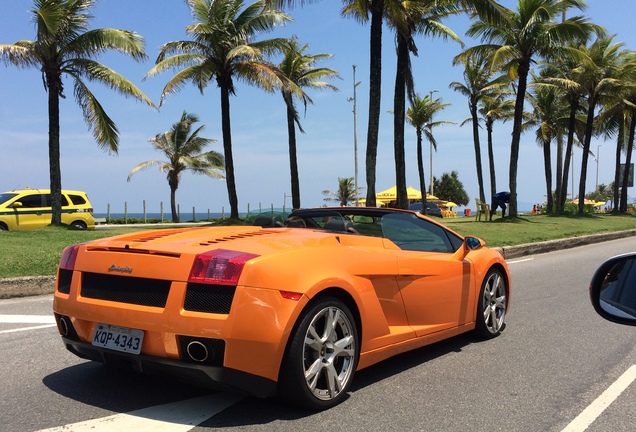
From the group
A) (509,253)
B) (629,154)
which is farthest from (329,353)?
(629,154)

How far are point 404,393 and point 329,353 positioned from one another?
782mm

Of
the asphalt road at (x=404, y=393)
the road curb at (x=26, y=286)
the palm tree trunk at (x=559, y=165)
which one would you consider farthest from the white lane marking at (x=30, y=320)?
the palm tree trunk at (x=559, y=165)

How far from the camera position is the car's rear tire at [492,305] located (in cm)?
565

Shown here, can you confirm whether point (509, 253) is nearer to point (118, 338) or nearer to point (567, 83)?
point (118, 338)

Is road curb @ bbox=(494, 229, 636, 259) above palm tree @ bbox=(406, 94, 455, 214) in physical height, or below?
below

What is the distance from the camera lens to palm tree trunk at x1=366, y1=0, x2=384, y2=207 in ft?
57.1

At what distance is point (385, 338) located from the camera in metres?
4.21

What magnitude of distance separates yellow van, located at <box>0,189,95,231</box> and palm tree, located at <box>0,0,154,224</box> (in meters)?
3.15

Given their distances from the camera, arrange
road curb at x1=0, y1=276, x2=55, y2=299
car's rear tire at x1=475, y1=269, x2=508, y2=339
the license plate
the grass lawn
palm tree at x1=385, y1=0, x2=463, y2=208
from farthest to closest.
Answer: palm tree at x1=385, y1=0, x2=463, y2=208, the grass lawn, road curb at x1=0, y1=276, x2=55, y2=299, car's rear tire at x1=475, y1=269, x2=508, y2=339, the license plate

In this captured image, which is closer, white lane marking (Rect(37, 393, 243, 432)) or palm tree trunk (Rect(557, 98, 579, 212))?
white lane marking (Rect(37, 393, 243, 432))

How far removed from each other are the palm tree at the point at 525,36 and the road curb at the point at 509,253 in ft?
18.7

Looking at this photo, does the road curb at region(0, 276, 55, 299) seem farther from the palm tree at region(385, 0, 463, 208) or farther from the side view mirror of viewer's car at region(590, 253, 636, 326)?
the palm tree at region(385, 0, 463, 208)

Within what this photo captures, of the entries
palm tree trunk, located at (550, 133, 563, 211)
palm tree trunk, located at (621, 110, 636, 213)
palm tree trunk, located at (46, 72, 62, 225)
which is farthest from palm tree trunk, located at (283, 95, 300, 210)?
palm tree trunk, located at (621, 110, 636, 213)

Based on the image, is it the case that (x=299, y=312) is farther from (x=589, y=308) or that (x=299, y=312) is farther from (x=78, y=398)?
(x=589, y=308)
